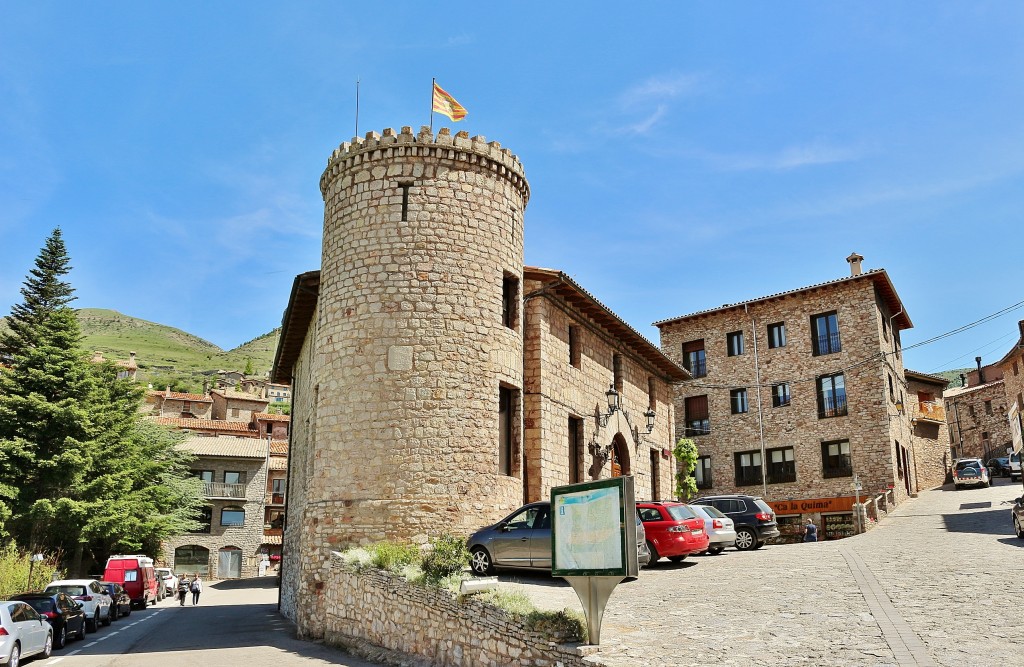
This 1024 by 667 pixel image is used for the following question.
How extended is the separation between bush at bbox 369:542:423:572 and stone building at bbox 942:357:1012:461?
5020 cm

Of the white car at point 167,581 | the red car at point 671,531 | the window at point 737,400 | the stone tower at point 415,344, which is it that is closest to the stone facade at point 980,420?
the window at point 737,400

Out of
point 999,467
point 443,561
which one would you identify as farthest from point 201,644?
point 999,467

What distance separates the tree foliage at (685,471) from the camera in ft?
101

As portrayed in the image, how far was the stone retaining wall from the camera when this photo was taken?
32.1 feet

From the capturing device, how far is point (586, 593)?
9.37 m

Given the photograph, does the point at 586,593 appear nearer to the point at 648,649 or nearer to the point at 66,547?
the point at 648,649

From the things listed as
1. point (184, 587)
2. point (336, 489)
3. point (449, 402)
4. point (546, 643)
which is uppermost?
point (449, 402)

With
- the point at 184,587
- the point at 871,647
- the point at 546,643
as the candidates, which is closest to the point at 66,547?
the point at 184,587

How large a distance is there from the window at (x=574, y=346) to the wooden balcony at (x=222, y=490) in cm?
3759

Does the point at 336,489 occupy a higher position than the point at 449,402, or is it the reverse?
the point at 449,402

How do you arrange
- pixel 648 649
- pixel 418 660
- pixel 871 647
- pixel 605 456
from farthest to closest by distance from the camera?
1. pixel 605 456
2. pixel 418 660
3. pixel 648 649
4. pixel 871 647

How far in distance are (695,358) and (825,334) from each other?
23.3ft

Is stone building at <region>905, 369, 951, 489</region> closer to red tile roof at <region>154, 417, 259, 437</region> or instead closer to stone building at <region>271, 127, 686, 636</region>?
stone building at <region>271, 127, 686, 636</region>

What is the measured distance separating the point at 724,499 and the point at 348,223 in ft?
44.2
